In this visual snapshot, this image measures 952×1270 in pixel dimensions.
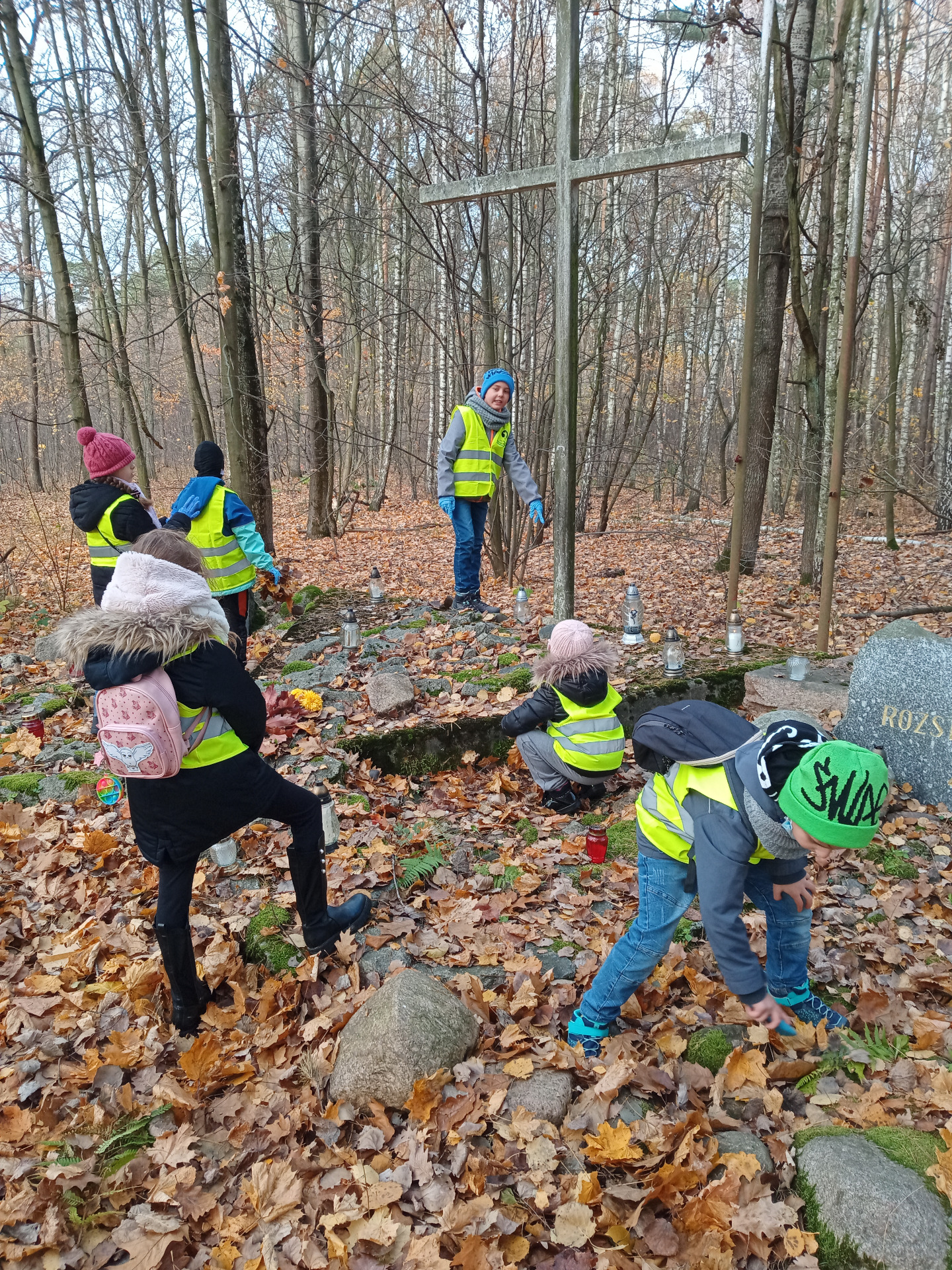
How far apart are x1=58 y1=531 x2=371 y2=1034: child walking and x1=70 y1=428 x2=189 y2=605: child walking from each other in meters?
2.62

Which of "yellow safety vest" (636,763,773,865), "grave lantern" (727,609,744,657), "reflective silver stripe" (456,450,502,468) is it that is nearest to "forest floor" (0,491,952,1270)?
"yellow safety vest" (636,763,773,865)

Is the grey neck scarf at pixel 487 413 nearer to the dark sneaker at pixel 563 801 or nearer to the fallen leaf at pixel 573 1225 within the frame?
the dark sneaker at pixel 563 801

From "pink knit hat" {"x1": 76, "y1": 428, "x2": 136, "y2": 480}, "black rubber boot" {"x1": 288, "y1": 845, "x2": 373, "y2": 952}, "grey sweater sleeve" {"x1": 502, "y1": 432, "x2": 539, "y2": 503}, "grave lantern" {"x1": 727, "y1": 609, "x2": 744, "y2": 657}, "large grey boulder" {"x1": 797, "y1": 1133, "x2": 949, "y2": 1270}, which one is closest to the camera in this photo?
"large grey boulder" {"x1": 797, "y1": 1133, "x2": 949, "y2": 1270}

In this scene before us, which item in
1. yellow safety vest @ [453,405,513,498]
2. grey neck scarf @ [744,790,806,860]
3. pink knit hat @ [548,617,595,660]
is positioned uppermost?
yellow safety vest @ [453,405,513,498]

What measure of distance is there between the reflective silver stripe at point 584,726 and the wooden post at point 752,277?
2651mm

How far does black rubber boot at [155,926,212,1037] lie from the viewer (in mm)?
2932

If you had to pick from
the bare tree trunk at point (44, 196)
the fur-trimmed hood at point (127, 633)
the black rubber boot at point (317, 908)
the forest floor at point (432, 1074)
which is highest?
the bare tree trunk at point (44, 196)

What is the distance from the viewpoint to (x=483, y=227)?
802cm

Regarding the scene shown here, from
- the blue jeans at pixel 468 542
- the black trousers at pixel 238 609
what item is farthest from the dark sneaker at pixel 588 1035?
the blue jeans at pixel 468 542

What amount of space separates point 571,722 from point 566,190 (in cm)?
410

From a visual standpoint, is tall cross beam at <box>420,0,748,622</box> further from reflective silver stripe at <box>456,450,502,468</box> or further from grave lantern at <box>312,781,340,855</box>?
grave lantern at <box>312,781,340,855</box>

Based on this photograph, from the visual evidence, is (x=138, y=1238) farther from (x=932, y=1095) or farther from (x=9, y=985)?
(x=932, y=1095)

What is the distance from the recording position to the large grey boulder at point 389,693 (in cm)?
577

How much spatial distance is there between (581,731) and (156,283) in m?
27.2
